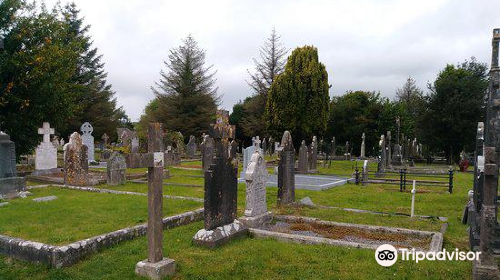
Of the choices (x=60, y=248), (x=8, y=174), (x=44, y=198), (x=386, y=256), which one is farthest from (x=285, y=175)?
(x=8, y=174)

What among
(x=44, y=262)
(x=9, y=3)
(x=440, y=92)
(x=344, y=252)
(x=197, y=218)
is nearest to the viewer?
(x=44, y=262)

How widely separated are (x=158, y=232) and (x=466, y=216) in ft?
24.7

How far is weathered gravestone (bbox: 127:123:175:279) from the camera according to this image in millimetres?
5336

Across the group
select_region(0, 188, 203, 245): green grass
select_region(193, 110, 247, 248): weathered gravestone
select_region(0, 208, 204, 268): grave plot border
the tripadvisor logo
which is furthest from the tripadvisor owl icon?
select_region(0, 188, 203, 245): green grass

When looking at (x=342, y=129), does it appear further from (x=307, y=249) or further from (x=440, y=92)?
(x=307, y=249)

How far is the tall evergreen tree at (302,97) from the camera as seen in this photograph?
2673 centimetres

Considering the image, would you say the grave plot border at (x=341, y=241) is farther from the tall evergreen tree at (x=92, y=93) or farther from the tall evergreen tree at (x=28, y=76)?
the tall evergreen tree at (x=92, y=93)

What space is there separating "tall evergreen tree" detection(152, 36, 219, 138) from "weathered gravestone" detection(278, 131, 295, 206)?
107 feet

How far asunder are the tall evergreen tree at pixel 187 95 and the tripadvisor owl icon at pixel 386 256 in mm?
38108

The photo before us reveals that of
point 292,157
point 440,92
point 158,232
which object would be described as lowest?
point 158,232

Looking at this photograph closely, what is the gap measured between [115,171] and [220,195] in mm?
8770

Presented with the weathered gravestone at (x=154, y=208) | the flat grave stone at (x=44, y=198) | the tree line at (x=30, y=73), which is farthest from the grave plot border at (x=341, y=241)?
the tree line at (x=30, y=73)

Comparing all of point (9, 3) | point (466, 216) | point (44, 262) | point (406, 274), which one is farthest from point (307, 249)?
point (9, 3)

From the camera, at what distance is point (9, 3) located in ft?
58.0
